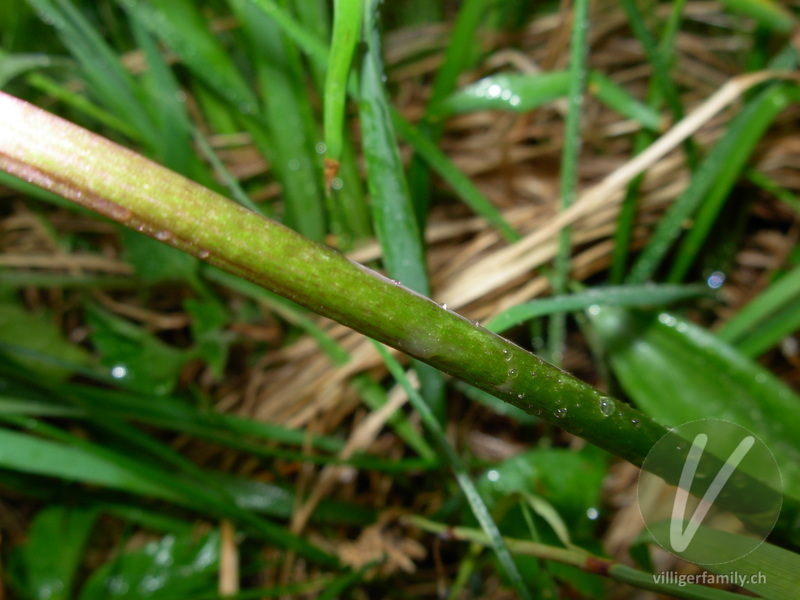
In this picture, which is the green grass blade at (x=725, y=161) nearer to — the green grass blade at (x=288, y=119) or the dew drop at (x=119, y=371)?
the green grass blade at (x=288, y=119)

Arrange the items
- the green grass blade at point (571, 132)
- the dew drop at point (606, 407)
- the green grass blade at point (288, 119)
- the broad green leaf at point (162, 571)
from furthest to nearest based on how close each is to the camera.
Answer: the broad green leaf at point (162, 571)
the green grass blade at point (288, 119)
the green grass blade at point (571, 132)
the dew drop at point (606, 407)

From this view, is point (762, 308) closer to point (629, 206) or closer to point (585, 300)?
point (629, 206)

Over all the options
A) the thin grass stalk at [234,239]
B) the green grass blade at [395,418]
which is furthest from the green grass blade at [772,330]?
the thin grass stalk at [234,239]

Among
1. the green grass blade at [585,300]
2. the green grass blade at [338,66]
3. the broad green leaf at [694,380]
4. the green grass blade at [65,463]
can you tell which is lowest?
the green grass blade at [65,463]

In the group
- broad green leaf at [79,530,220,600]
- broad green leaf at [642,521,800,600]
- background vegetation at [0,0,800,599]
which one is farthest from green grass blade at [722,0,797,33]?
broad green leaf at [79,530,220,600]

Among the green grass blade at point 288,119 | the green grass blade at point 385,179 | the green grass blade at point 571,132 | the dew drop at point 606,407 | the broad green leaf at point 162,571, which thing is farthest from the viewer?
the broad green leaf at point 162,571

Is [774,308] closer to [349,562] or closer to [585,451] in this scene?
[585,451]

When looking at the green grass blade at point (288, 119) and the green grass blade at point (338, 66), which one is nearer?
the green grass blade at point (338, 66)
